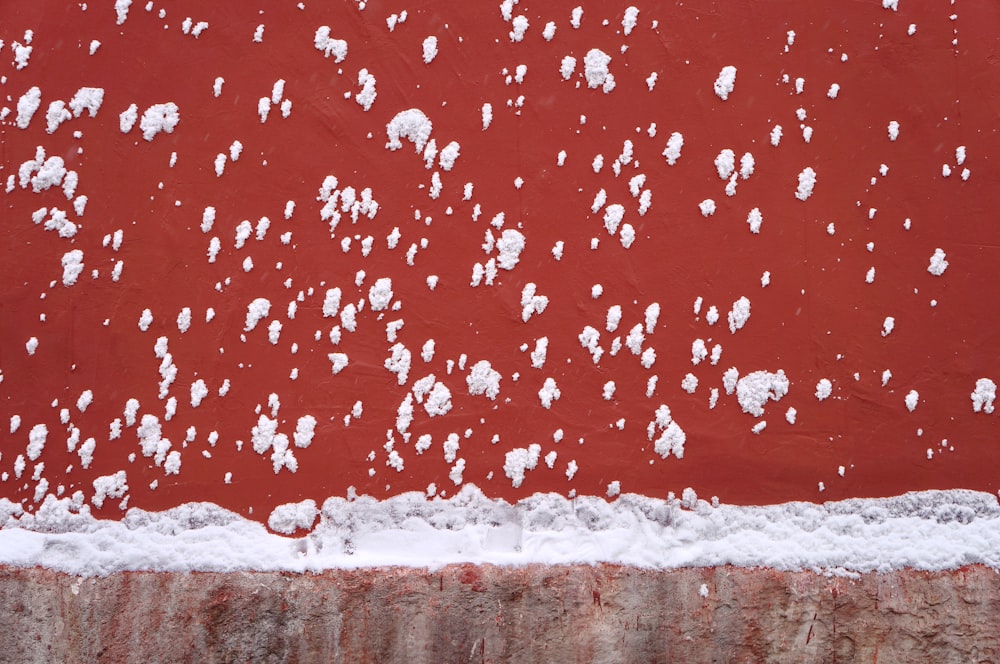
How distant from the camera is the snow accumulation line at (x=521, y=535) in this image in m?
1.83

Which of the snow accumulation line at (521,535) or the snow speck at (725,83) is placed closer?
the snow accumulation line at (521,535)

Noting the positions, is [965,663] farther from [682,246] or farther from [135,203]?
[135,203]

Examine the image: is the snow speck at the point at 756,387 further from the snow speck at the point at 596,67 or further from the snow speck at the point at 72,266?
the snow speck at the point at 72,266

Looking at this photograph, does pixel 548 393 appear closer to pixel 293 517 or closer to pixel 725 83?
pixel 293 517

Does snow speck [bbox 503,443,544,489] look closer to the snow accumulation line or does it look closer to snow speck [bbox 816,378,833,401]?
the snow accumulation line

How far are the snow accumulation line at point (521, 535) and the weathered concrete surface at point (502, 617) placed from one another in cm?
4

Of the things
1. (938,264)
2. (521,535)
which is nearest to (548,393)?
(521,535)

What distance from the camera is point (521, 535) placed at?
6.07 ft

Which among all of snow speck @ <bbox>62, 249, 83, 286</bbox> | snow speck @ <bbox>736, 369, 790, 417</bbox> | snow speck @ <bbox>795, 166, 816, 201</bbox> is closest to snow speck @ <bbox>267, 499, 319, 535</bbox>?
snow speck @ <bbox>62, 249, 83, 286</bbox>

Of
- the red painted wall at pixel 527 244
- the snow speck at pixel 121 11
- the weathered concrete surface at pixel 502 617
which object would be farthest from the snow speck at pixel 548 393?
the snow speck at pixel 121 11

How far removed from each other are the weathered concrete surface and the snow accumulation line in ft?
0.13

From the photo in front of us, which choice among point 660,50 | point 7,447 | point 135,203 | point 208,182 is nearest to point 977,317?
point 660,50

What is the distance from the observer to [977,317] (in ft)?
6.24

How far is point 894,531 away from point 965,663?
371 mm
